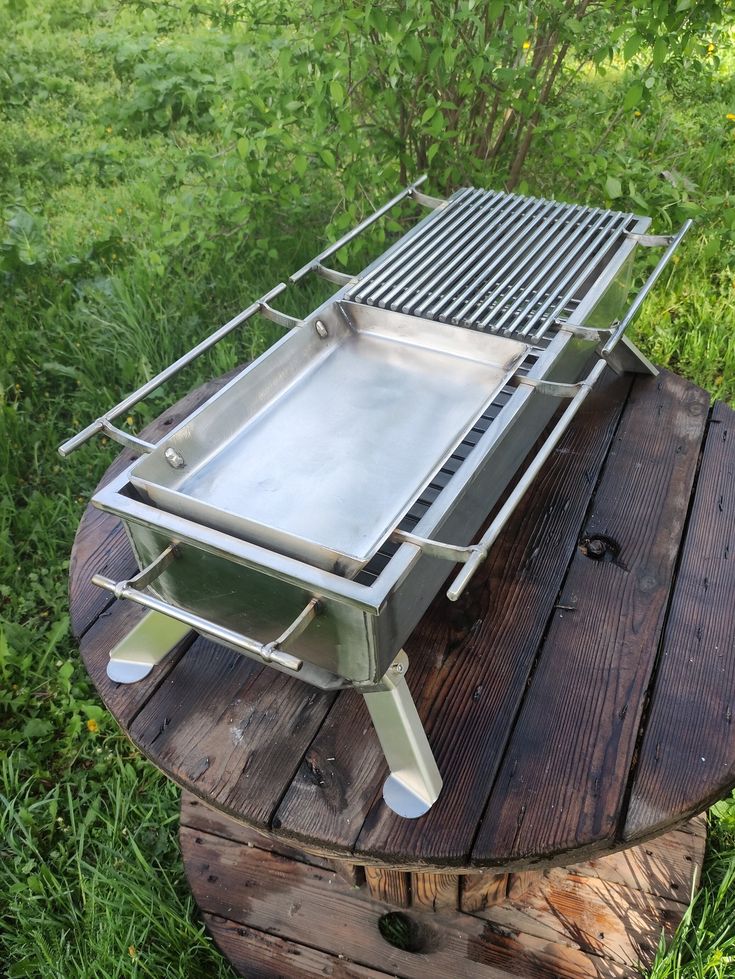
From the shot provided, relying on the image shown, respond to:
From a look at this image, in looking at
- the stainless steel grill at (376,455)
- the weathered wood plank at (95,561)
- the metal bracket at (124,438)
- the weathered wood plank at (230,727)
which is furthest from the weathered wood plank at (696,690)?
the weathered wood plank at (95,561)

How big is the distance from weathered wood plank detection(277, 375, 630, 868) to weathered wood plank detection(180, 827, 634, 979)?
552mm

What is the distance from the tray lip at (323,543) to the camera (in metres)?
1.01

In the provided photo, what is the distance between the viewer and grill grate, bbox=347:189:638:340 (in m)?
1.52

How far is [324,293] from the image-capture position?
9.99 feet

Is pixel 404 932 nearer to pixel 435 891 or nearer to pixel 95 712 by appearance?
pixel 435 891

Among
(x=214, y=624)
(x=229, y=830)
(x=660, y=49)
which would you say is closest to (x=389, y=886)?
(x=229, y=830)

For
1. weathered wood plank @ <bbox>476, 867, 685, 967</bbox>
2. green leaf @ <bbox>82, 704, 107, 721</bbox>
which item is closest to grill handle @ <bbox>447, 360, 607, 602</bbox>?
weathered wood plank @ <bbox>476, 867, 685, 967</bbox>

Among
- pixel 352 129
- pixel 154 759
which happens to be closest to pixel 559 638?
pixel 154 759

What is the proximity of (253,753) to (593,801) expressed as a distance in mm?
572

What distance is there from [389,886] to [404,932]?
0.24 metres

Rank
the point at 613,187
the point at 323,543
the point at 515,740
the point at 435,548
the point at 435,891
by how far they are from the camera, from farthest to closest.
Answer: the point at 613,187 < the point at 435,891 < the point at 515,740 < the point at 323,543 < the point at 435,548

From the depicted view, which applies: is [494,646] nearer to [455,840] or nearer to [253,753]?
[455,840]

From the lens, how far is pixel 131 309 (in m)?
2.88

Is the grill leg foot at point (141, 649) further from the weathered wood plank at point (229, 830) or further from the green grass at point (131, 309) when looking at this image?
the green grass at point (131, 309)
